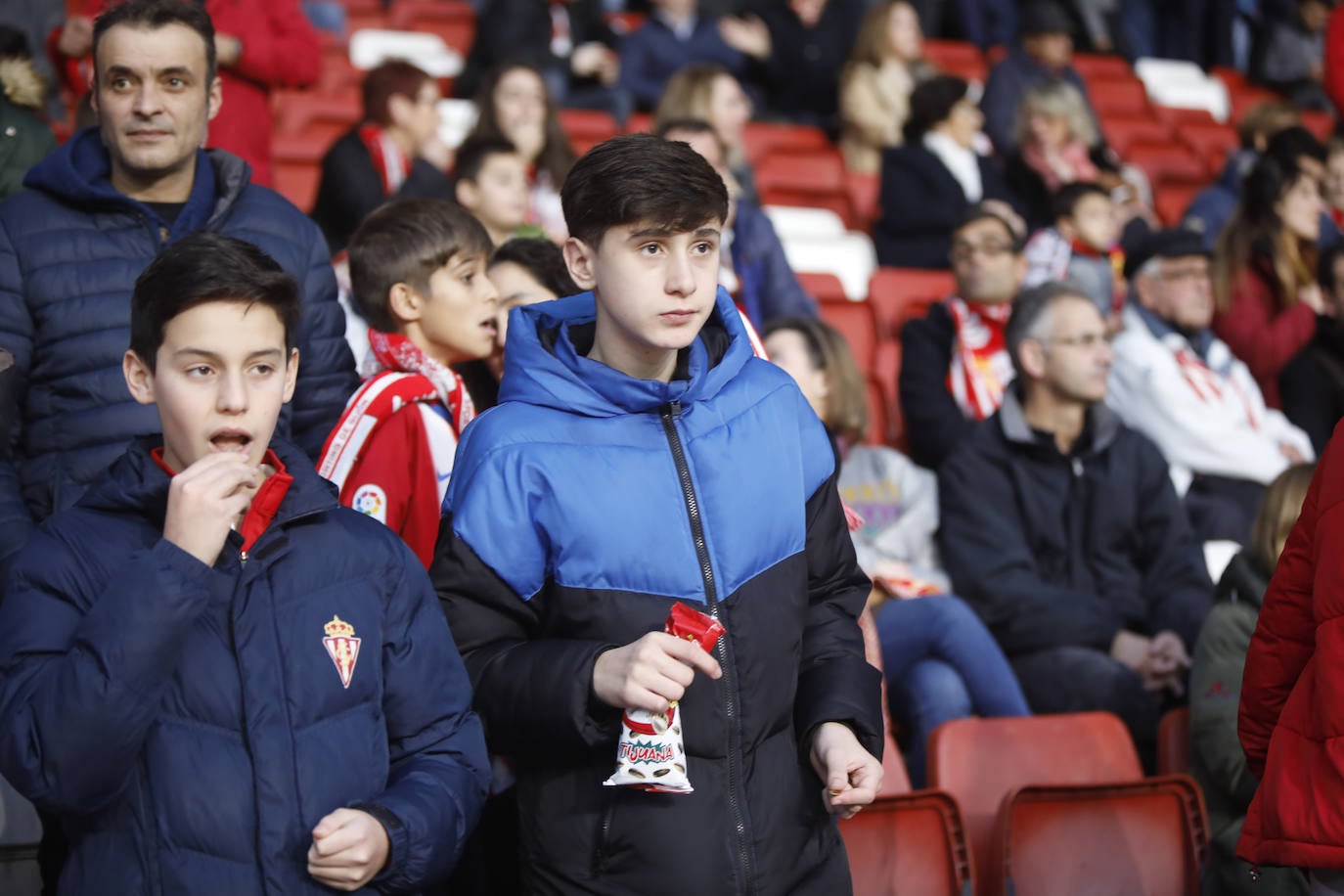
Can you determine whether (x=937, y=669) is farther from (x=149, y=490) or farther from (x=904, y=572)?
(x=149, y=490)

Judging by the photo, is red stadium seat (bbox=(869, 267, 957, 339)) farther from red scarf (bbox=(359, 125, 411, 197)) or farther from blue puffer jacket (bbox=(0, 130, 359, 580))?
blue puffer jacket (bbox=(0, 130, 359, 580))

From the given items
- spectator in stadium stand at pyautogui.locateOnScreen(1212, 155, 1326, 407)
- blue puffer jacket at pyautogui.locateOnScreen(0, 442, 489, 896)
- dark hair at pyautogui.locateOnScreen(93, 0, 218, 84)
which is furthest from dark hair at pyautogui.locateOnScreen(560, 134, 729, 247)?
spectator in stadium stand at pyautogui.locateOnScreen(1212, 155, 1326, 407)

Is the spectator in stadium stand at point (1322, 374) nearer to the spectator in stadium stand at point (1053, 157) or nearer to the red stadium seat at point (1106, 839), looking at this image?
the spectator in stadium stand at point (1053, 157)

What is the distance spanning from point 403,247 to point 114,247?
590mm

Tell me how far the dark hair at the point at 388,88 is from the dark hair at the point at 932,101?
2.40 metres

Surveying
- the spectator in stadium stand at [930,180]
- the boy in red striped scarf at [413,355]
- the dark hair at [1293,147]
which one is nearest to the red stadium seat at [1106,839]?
the boy in red striped scarf at [413,355]

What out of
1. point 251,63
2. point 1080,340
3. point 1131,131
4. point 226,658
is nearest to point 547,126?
point 251,63

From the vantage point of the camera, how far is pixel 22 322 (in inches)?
105

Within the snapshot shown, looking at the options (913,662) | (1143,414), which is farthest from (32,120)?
(1143,414)

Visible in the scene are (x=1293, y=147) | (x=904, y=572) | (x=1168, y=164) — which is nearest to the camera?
(x=904, y=572)

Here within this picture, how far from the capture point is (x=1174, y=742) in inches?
139

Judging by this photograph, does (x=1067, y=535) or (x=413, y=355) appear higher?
(x=413, y=355)

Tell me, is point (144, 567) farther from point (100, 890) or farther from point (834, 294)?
point (834, 294)

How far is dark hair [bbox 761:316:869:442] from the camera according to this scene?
4.14 metres
